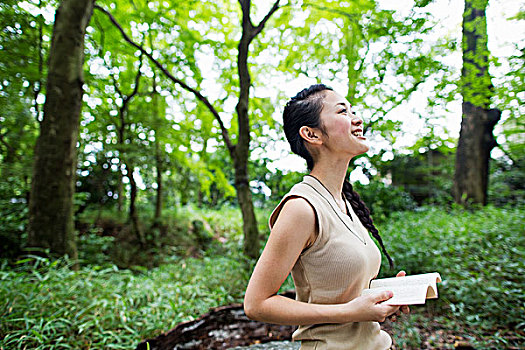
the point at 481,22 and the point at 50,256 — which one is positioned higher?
the point at 481,22

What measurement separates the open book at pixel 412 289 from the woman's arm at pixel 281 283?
37mm

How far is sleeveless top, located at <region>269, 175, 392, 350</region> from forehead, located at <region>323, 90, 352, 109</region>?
38 cm

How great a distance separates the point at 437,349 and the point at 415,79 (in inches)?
148

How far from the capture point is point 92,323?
2617 millimetres

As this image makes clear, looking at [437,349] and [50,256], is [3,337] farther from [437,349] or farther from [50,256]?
[437,349]

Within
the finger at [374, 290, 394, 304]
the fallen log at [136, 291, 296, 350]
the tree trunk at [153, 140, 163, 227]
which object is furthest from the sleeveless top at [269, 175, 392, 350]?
the tree trunk at [153, 140, 163, 227]

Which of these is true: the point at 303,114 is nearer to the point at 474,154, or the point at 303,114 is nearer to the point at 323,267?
the point at 323,267

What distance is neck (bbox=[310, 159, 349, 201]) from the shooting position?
1267 mm

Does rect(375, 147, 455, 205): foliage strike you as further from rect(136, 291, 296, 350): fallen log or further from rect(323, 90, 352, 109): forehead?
rect(323, 90, 352, 109): forehead

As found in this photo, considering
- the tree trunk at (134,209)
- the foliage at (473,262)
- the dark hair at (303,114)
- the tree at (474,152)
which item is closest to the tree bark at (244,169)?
the foliage at (473,262)

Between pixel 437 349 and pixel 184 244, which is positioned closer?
pixel 437 349

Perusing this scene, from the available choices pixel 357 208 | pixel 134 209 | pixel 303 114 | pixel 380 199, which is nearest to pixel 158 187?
pixel 134 209

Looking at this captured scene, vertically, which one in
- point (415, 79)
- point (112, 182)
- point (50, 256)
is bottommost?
point (50, 256)

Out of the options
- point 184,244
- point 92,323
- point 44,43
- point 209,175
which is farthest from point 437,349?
point 44,43
